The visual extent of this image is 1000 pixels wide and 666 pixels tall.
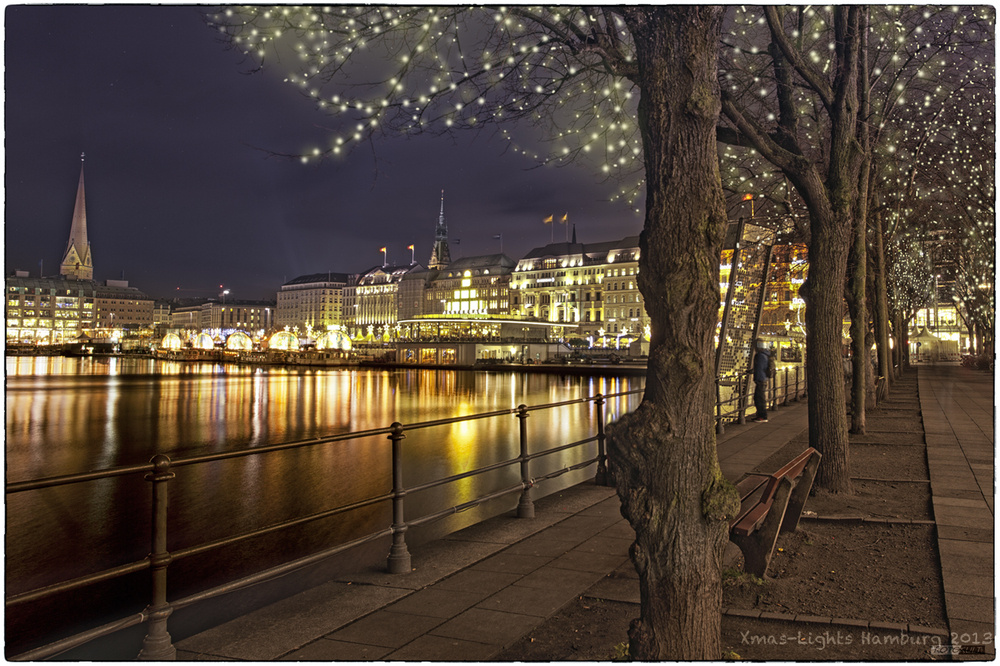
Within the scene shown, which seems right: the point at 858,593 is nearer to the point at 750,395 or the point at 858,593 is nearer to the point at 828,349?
the point at 828,349

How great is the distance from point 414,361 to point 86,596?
100 m

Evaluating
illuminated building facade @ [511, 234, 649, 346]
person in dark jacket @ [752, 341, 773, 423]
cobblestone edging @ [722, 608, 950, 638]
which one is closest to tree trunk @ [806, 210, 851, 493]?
cobblestone edging @ [722, 608, 950, 638]

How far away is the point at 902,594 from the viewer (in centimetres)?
490

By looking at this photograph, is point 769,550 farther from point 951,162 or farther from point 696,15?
point 951,162

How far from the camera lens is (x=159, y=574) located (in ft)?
13.7

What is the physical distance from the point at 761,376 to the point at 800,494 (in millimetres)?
10839

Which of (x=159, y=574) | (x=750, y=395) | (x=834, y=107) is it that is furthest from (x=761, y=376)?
(x=159, y=574)

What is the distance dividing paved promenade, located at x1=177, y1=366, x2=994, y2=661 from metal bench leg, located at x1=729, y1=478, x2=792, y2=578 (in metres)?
1.01

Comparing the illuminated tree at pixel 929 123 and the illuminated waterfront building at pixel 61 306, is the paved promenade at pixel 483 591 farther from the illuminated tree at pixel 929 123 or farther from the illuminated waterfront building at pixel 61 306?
the illuminated waterfront building at pixel 61 306

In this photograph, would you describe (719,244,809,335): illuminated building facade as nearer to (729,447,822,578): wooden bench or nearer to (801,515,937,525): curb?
(801,515,937,525): curb

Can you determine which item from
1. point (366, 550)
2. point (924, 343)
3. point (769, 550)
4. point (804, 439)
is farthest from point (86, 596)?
point (924, 343)

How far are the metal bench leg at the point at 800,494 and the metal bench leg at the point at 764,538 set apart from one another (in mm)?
995

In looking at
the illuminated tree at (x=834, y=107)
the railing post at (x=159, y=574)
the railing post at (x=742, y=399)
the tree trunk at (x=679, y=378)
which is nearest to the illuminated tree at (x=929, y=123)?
the illuminated tree at (x=834, y=107)

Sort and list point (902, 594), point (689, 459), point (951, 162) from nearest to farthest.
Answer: point (689, 459)
point (902, 594)
point (951, 162)
